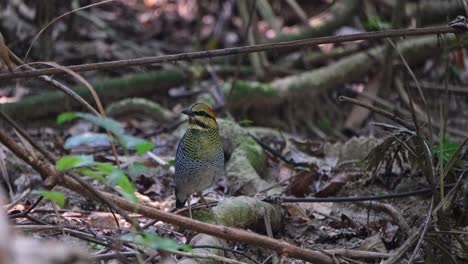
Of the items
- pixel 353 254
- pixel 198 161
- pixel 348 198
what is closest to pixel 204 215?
pixel 198 161

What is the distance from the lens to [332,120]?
8367mm

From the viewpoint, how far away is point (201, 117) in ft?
15.1

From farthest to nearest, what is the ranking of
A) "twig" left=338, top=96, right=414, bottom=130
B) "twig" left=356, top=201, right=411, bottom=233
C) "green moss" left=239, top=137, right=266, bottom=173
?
"green moss" left=239, top=137, right=266, bottom=173
"twig" left=356, top=201, right=411, bottom=233
"twig" left=338, top=96, right=414, bottom=130

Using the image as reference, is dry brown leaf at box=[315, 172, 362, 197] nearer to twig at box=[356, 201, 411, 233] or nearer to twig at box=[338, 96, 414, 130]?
twig at box=[356, 201, 411, 233]

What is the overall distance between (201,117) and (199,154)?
0.84ft

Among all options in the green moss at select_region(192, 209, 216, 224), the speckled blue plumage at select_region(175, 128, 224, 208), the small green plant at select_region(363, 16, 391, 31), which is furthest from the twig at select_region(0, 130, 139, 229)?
the small green plant at select_region(363, 16, 391, 31)

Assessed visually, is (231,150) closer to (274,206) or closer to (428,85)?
(274,206)

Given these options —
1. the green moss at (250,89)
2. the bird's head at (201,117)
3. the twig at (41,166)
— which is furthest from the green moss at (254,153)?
the twig at (41,166)

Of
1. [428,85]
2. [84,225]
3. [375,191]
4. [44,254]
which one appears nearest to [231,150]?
[375,191]

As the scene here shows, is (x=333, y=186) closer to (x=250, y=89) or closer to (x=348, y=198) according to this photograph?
(x=348, y=198)

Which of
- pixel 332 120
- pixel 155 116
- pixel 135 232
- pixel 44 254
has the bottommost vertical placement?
pixel 332 120

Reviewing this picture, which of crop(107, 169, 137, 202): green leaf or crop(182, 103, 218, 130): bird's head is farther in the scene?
crop(182, 103, 218, 130): bird's head

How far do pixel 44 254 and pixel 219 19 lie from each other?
9.83 meters

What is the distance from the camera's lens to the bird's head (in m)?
4.58
